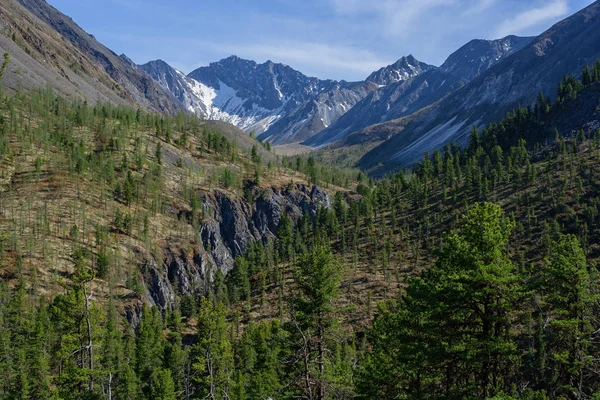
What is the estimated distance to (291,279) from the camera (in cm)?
13762

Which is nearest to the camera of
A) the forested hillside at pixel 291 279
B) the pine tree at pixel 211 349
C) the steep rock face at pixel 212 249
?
the forested hillside at pixel 291 279

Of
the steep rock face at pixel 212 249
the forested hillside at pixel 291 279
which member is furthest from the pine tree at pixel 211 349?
the steep rock face at pixel 212 249

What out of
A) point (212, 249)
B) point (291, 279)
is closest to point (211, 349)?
point (291, 279)

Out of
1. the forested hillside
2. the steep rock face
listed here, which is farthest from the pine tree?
the steep rock face

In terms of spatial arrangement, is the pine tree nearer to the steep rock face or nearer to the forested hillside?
the forested hillside

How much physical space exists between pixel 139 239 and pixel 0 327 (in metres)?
76.2

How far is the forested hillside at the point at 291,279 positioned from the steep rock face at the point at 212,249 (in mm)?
671

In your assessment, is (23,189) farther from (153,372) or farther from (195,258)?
(153,372)

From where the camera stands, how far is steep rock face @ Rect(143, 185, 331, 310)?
13375 centimetres

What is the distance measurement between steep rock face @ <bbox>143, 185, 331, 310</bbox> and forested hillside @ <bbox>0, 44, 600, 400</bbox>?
2.20ft

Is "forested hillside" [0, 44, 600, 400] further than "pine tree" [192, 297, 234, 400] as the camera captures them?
No

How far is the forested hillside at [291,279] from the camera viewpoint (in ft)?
79.3

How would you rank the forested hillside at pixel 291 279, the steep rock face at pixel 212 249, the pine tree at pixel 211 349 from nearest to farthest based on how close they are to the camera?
1. the forested hillside at pixel 291 279
2. the pine tree at pixel 211 349
3. the steep rock face at pixel 212 249

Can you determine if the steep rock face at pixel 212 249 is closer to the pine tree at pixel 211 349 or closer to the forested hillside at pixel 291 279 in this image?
the forested hillside at pixel 291 279
